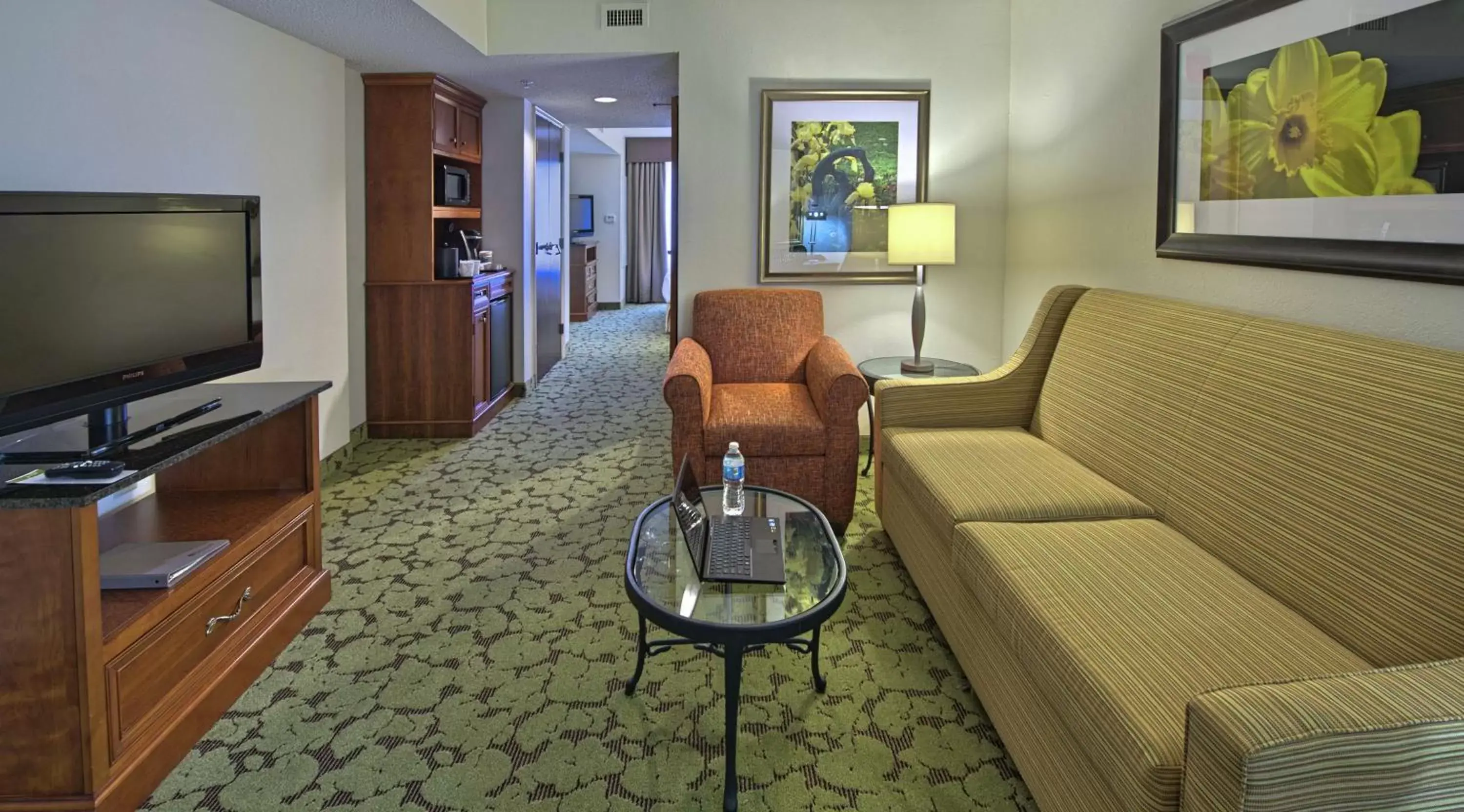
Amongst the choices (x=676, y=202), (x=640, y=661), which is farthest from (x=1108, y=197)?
(x=640, y=661)

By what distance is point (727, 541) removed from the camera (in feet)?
7.82

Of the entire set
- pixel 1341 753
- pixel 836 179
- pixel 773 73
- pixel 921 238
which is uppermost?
pixel 773 73

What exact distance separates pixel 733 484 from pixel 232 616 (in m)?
1.40

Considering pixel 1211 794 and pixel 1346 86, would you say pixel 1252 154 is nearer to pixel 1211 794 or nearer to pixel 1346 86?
pixel 1346 86

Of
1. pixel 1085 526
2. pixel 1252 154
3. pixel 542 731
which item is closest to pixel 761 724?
pixel 542 731

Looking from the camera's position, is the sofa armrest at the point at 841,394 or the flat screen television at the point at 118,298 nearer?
the flat screen television at the point at 118,298

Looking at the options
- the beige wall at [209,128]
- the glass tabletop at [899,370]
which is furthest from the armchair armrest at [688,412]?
the beige wall at [209,128]

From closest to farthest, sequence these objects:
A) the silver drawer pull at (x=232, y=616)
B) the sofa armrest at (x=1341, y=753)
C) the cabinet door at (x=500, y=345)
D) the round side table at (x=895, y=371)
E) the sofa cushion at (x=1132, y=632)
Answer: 1. the sofa armrest at (x=1341, y=753)
2. the sofa cushion at (x=1132, y=632)
3. the silver drawer pull at (x=232, y=616)
4. the round side table at (x=895, y=371)
5. the cabinet door at (x=500, y=345)

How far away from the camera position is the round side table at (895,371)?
13.4 feet

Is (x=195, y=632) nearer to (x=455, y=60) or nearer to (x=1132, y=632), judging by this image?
(x=1132, y=632)

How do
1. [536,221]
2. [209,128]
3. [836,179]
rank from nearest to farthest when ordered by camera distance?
[209,128] < [836,179] < [536,221]

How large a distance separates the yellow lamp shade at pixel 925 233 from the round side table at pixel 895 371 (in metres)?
0.48

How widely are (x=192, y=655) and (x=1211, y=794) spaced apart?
219cm

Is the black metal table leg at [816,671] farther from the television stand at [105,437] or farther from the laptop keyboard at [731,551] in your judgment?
the television stand at [105,437]
